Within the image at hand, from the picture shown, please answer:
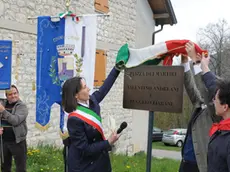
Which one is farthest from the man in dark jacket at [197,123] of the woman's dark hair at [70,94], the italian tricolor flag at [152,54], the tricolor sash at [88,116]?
the woman's dark hair at [70,94]

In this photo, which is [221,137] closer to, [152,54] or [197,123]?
[197,123]

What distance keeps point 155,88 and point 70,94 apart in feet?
2.68

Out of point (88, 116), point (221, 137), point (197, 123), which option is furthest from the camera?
point (197, 123)

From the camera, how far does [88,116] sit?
3.07 m

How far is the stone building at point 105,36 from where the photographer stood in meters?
8.10

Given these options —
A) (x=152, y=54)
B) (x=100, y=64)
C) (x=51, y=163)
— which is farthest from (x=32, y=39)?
(x=152, y=54)

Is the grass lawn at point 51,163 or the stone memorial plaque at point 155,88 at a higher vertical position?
the stone memorial plaque at point 155,88

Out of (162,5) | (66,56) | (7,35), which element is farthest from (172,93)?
(162,5)

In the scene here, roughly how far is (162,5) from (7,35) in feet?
26.6

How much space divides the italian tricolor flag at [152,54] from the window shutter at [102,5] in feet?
26.0

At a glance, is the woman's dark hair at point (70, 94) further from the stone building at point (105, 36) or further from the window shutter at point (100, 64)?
the window shutter at point (100, 64)

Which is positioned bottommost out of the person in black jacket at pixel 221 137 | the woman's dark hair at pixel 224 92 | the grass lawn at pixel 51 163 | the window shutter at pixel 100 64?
the grass lawn at pixel 51 163

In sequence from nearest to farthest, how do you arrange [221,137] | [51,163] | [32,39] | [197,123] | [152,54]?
[221,137], [197,123], [152,54], [51,163], [32,39]

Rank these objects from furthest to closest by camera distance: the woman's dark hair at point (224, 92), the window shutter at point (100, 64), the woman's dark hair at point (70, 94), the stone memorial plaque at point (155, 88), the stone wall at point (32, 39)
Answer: the window shutter at point (100, 64) → the stone wall at point (32, 39) → the stone memorial plaque at point (155, 88) → the woman's dark hair at point (70, 94) → the woman's dark hair at point (224, 92)
